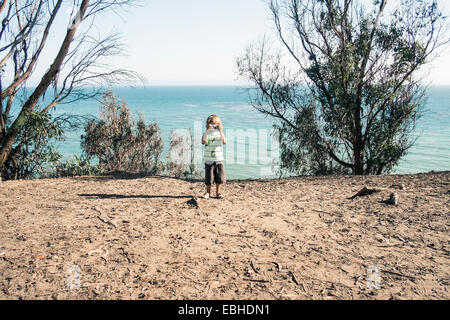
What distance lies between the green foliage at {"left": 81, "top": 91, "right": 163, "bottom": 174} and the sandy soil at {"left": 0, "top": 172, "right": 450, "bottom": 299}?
223 inches

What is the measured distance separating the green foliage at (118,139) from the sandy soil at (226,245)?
5.68 metres

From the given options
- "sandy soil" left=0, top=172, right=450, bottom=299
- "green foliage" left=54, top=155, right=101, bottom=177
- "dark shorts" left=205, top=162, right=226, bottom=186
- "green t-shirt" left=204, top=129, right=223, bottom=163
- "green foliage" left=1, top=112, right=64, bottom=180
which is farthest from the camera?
"green foliage" left=54, top=155, right=101, bottom=177

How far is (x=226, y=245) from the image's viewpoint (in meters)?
4.63

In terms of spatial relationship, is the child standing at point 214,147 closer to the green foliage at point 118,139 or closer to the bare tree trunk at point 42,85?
the bare tree trunk at point 42,85

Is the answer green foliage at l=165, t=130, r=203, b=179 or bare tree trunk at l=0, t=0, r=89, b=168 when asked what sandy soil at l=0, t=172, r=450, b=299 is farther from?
green foliage at l=165, t=130, r=203, b=179

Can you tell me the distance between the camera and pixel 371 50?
467 inches

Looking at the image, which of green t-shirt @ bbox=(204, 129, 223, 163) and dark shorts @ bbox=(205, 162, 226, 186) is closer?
green t-shirt @ bbox=(204, 129, 223, 163)

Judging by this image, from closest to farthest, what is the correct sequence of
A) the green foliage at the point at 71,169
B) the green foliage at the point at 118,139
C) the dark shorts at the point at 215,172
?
the dark shorts at the point at 215,172, the green foliage at the point at 71,169, the green foliage at the point at 118,139

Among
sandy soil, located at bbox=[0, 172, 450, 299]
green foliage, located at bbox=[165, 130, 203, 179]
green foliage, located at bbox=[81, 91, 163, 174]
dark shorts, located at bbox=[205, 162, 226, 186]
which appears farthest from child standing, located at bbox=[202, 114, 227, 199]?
green foliage, located at bbox=[165, 130, 203, 179]

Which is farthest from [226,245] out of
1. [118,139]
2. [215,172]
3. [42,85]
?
[118,139]

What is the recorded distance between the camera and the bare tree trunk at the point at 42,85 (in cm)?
893

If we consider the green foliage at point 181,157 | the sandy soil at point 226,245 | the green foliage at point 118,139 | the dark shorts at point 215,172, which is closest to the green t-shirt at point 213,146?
the dark shorts at point 215,172

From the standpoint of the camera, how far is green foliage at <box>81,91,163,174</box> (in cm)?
1290
